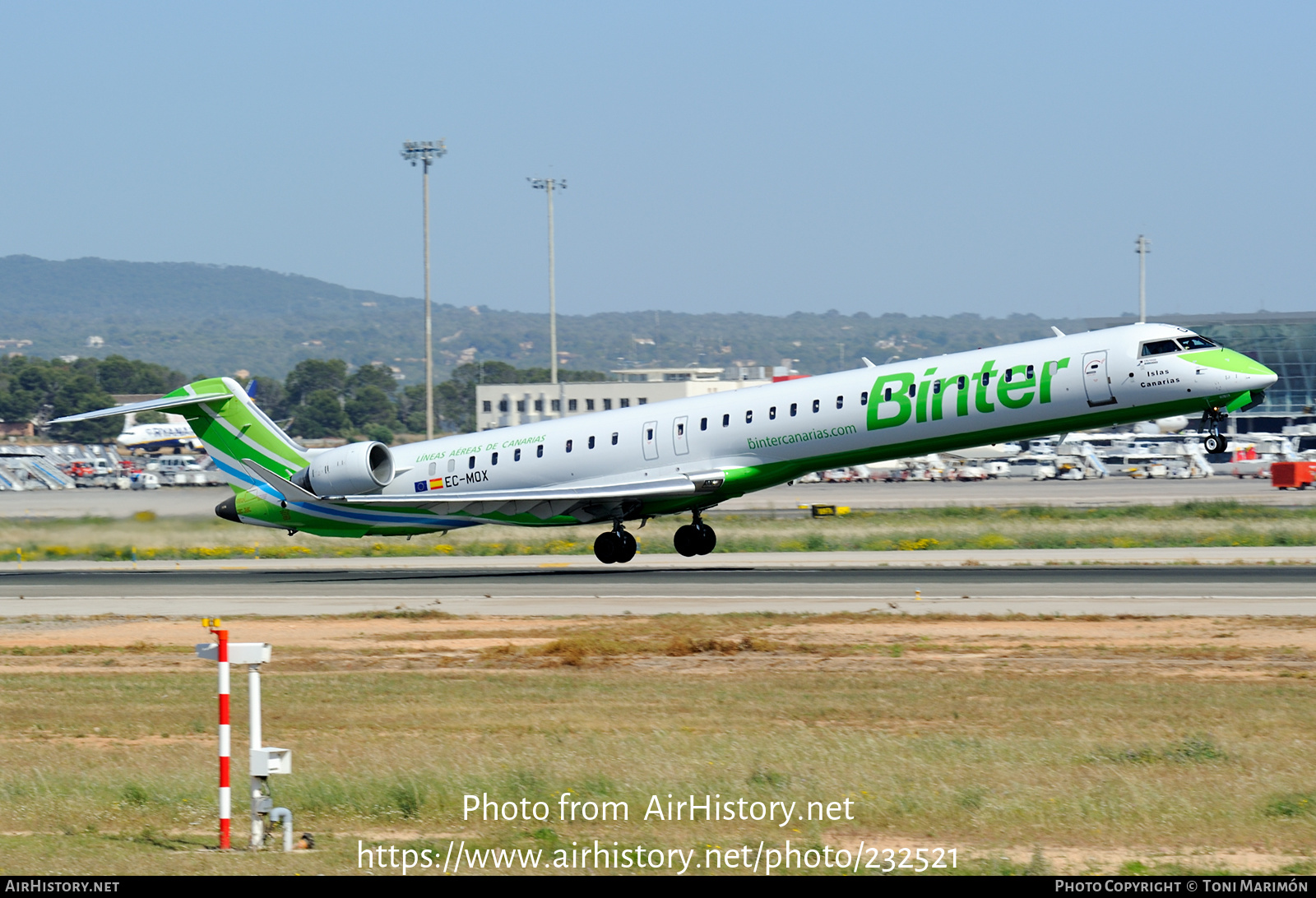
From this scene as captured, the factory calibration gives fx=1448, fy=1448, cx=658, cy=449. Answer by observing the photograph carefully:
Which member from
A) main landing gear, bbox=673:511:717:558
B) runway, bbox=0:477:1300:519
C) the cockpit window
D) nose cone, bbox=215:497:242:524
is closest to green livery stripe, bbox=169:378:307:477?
nose cone, bbox=215:497:242:524

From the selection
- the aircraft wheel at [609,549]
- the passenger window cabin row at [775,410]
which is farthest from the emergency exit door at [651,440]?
the aircraft wheel at [609,549]

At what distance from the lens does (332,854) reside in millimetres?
9781

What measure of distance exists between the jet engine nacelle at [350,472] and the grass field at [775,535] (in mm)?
7236

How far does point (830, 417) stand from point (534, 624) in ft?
31.8

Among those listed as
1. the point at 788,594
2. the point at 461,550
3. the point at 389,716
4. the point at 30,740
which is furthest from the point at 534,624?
the point at 461,550

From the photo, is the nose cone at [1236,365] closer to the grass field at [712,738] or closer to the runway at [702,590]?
the runway at [702,590]

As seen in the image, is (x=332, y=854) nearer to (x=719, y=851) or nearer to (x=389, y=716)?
(x=719, y=851)

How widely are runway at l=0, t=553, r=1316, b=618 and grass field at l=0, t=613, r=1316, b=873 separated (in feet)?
7.81

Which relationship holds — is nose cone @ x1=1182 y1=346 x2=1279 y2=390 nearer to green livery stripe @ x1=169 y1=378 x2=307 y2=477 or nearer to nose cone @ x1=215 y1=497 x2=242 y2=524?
green livery stripe @ x1=169 y1=378 x2=307 y2=477

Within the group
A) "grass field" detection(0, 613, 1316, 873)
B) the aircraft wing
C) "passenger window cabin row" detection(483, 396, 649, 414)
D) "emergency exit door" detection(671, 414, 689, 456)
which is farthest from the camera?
"passenger window cabin row" detection(483, 396, 649, 414)

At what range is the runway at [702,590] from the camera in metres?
25.8

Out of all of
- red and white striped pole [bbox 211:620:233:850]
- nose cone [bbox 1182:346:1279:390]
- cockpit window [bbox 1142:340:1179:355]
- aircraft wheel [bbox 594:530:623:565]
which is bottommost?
aircraft wheel [bbox 594:530:623:565]

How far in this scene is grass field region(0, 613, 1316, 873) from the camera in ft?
33.3

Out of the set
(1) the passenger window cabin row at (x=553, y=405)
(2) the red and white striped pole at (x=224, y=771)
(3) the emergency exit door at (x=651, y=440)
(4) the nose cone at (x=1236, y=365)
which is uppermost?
(1) the passenger window cabin row at (x=553, y=405)
